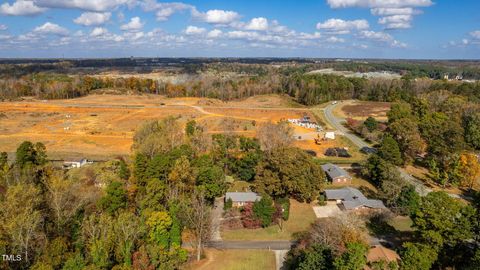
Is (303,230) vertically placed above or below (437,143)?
below

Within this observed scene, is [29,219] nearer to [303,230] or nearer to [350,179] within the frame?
[303,230]

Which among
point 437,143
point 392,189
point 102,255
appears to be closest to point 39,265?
point 102,255

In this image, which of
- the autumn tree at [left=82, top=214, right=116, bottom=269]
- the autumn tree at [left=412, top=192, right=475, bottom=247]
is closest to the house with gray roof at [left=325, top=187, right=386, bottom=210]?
the autumn tree at [left=412, top=192, right=475, bottom=247]

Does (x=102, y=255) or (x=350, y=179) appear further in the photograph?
(x=350, y=179)

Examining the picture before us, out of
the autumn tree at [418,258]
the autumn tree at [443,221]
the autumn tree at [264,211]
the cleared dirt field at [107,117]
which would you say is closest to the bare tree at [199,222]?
the autumn tree at [264,211]

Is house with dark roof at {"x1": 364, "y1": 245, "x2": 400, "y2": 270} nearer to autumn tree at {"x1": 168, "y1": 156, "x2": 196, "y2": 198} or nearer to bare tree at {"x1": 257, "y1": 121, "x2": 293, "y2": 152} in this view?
autumn tree at {"x1": 168, "y1": 156, "x2": 196, "y2": 198}

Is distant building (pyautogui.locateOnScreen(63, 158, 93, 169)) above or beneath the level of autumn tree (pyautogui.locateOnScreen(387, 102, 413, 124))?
beneath

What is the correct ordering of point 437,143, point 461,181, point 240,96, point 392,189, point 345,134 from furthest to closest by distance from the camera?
1. point 240,96
2. point 345,134
3. point 437,143
4. point 461,181
5. point 392,189
